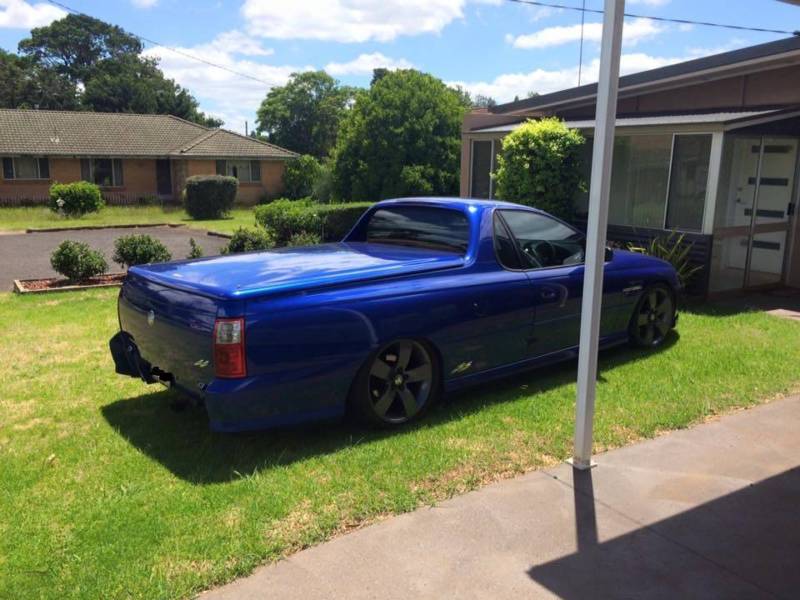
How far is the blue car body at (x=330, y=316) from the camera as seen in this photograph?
4.03 meters

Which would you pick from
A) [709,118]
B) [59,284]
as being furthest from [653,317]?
[59,284]

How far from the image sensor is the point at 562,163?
11500 mm

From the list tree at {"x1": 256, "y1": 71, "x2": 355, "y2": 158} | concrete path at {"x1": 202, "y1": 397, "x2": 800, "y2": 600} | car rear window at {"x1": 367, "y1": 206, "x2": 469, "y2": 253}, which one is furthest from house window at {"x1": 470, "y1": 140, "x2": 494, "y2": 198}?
tree at {"x1": 256, "y1": 71, "x2": 355, "y2": 158}

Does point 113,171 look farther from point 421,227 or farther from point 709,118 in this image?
point 421,227

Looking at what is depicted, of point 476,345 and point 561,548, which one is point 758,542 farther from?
point 476,345

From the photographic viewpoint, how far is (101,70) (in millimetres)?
70625

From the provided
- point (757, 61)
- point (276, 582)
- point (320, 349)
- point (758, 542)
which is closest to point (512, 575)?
point (276, 582)

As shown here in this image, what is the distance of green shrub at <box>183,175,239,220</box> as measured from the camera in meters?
27.4

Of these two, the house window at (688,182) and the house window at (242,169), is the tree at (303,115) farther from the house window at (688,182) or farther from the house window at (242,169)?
the house window at (688,182)

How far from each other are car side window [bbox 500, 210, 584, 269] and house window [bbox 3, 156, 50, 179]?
101ft

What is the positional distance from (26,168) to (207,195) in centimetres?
964

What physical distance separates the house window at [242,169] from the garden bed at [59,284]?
23.6m

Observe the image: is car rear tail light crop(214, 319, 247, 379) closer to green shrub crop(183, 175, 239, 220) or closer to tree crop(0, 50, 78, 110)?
green shrub crop(183, 175, 239, 220)

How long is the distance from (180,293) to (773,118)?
27.5 feet
